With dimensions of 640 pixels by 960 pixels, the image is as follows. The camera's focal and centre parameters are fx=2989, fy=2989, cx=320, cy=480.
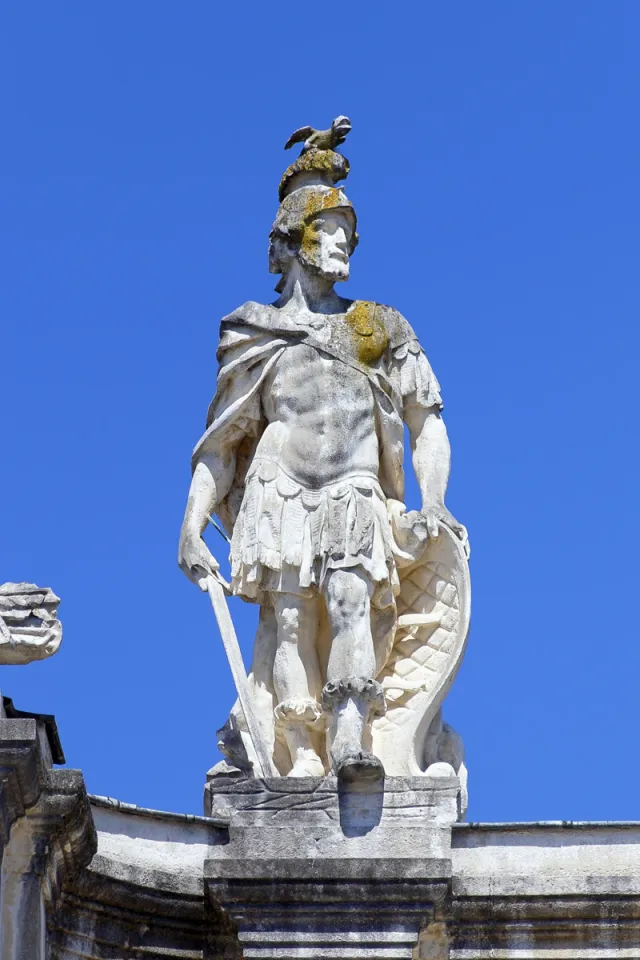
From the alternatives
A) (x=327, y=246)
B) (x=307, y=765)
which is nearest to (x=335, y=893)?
(x=307, y=765)

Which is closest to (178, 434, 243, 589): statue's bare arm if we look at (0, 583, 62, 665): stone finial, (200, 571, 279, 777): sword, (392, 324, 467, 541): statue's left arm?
(200, 571, 279, 777): sword

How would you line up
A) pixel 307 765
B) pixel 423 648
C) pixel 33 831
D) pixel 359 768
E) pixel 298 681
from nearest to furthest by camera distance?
1. pixel 33 831
2. pixel 359 768
3. pixel 307 765
4. pixel 298 681
5. pixel 423 648

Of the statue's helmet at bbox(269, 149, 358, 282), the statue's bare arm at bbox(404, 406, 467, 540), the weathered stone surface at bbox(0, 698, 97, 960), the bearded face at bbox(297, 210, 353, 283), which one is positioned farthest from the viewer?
the statue's helmet at bbox(269, 149, 358, 282)

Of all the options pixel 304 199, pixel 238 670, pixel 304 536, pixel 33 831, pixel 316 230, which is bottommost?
pixel 33 831

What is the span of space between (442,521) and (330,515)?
31.5 inches

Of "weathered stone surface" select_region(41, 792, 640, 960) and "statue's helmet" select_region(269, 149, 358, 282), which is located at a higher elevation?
"statue's helmet" select_region(269, 149, 358, 282)

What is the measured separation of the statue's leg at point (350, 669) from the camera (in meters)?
19.6

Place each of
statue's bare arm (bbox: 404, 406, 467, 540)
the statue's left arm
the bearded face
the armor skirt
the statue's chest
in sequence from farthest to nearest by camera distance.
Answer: the bearded face < the statue's chest < the statue's left arm < statue's bare arm (bbox: 404, 406, 467, 540) < the armor skirt

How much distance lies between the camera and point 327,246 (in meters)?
21.2

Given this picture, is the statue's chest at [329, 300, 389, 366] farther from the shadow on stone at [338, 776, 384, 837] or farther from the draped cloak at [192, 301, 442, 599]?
the shadow on stone at [338, 776, 384, 837]

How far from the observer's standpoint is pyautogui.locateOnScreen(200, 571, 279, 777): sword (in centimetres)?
1988

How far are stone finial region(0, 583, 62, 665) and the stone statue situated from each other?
7.65ft

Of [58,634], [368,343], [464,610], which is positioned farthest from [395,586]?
[58,634]

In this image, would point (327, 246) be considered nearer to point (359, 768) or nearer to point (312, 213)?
point (312, 213)
